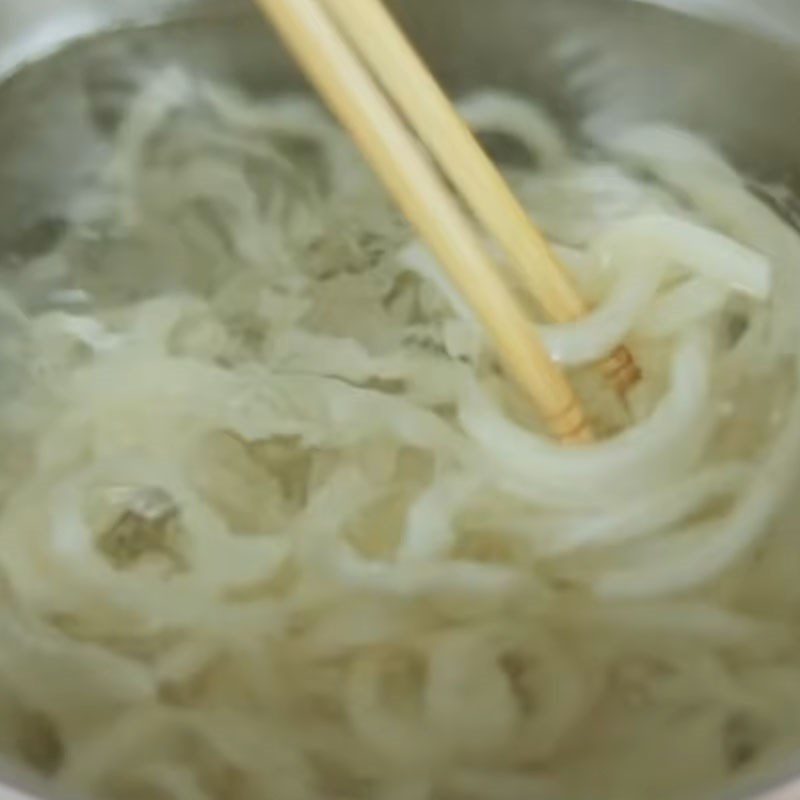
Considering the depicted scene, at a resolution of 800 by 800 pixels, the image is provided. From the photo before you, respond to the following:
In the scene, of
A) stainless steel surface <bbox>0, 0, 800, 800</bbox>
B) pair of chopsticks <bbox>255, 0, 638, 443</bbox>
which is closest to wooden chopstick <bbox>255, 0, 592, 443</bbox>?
pair of chopsticks <bbox>255, 0, 638, 443</bbox>

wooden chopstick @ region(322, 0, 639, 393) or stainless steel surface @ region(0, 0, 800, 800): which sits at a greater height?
stainless steel surface @ region(0, 0, 800, 800)

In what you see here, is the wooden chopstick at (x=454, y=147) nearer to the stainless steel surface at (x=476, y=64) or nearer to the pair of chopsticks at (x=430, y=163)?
the pair of chopsticks at (x=430, y=163)

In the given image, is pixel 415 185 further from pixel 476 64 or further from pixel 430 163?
pixel 476 64

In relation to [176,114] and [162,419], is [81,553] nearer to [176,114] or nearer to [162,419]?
[162,419]

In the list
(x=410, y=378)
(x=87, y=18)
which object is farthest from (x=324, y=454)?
(x=87, y=18)

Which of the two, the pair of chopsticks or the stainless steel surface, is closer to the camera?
the pair of chopsticks

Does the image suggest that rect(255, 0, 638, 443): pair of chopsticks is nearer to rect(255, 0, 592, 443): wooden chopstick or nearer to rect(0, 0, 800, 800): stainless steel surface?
rect(255, 0, 592, 443): wooden chopstick

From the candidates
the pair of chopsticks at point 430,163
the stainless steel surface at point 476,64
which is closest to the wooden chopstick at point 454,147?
the pair of chopsticks at point 430,163
